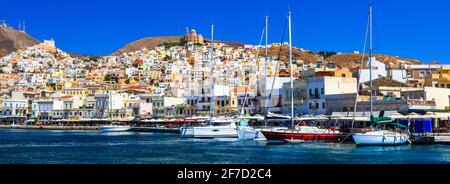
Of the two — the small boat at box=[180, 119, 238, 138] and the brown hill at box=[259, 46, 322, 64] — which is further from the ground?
the brown hill at box=[259, 46, 322, 64]

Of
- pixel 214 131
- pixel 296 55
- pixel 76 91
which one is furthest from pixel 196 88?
pixel 296 55

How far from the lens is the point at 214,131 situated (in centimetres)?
4231

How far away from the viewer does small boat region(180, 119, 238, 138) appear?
41812 millimetres

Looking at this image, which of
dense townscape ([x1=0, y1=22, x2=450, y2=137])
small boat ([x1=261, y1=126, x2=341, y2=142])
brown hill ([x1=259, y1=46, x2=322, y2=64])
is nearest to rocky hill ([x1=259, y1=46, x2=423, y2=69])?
brown hill ([x1=259, y1=46, x2=322, y2=64])

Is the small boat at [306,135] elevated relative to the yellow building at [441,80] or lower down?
lower down

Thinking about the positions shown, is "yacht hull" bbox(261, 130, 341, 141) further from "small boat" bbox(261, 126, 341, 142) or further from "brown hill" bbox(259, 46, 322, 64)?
"brown hill" bbox(259, 46, 322, 64)

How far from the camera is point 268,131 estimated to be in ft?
111

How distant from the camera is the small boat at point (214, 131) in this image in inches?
1646

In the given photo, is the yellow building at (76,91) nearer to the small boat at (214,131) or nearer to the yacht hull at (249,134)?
the small boat at (214,131)

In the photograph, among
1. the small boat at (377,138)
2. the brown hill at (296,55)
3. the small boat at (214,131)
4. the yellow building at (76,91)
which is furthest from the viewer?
the brown hill at (296,55)

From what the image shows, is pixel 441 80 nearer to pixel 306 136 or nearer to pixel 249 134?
pixel 249 134

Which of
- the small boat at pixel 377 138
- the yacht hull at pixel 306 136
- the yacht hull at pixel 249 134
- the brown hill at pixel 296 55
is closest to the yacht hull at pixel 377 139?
the small boat at pixel 377 138
